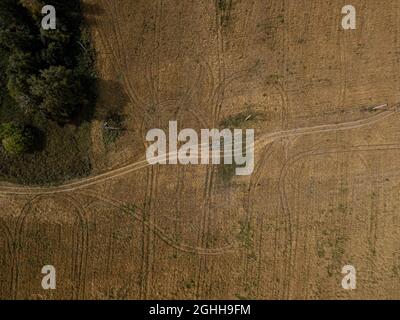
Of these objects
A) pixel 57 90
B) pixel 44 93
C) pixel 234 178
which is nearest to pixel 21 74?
pixel 44 93

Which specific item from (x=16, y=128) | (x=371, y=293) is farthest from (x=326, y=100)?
(x=16, y=128)

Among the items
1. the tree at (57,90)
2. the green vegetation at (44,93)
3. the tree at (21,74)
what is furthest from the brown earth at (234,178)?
the tree at (21,74)

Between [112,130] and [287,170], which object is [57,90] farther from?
[287,170]

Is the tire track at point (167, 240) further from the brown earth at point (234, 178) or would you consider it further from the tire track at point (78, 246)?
the tire track at point (78, 246)

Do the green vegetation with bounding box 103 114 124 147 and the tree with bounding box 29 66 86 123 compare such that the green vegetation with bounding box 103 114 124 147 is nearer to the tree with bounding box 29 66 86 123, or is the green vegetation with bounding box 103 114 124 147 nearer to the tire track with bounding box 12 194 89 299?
the tree with bounding box 29 66 86 123

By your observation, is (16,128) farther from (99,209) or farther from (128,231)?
(128,231)

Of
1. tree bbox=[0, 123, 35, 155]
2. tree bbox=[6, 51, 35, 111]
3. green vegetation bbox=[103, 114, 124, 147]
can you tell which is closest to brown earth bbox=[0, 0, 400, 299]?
green vegetation bbox=[103, 114, 124, 147]

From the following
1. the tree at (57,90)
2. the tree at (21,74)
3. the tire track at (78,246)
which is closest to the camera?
the tree at (57,90)
